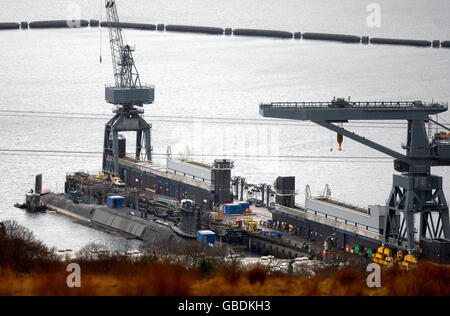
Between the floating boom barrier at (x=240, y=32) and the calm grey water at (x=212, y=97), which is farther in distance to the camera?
the floating boom barrier at (x=240, y=32)

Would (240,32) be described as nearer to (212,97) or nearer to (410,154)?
(212,97)

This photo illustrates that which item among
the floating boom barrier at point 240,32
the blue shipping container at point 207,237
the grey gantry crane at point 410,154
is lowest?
the blue shipping container at point 207,237

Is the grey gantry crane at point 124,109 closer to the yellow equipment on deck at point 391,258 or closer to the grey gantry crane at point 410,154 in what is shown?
the grey gantry crane at point 410,154

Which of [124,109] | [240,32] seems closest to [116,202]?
[124,109]

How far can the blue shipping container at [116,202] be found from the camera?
54.4m

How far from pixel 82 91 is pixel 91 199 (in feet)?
116

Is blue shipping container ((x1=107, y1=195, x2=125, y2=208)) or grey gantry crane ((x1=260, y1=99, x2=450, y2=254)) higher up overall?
grey gantry crane ((x1=260, y1=99, x2=450, y2=254))

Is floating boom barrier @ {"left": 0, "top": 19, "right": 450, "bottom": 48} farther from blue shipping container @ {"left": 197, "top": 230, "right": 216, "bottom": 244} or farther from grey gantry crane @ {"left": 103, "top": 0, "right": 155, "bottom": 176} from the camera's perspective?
blue shipping container @ {"left": 197, "top": 230, "right": 216, "bottom": 244}

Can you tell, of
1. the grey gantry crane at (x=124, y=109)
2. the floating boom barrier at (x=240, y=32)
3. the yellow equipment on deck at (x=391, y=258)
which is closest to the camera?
the yellow equipment on deck at (x=391, y=258)

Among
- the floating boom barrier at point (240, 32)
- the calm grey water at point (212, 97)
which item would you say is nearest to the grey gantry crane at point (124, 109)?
the calm grey water at point (212, 97)

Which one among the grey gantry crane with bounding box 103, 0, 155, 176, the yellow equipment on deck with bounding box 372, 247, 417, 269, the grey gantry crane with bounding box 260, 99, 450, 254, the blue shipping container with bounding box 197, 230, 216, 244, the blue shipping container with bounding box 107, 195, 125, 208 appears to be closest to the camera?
the yellow equipment on deck with bounding box 372, 247, 417, 269

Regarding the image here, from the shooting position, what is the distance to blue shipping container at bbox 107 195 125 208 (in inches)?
2143

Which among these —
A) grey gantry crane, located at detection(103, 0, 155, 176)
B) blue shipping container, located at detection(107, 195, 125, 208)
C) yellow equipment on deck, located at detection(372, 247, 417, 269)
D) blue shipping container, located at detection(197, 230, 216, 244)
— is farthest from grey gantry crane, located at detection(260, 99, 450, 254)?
grey gantry crane, located at detection(103, 0, 155, 176)

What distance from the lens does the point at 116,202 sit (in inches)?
2147
